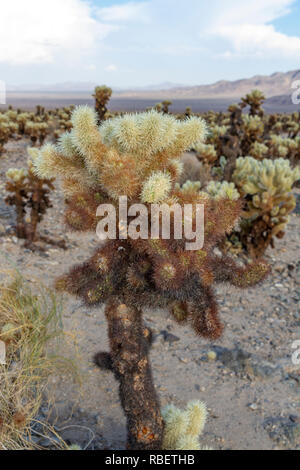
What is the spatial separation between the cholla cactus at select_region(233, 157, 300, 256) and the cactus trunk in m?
3.48

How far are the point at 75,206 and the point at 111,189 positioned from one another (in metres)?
0.23

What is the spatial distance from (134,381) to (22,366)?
1.03 metres

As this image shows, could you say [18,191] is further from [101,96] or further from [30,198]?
[101,96]

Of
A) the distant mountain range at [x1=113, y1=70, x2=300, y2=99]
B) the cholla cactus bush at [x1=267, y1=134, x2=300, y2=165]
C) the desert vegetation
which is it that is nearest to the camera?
the desert vegetation

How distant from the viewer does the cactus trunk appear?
2412 mm

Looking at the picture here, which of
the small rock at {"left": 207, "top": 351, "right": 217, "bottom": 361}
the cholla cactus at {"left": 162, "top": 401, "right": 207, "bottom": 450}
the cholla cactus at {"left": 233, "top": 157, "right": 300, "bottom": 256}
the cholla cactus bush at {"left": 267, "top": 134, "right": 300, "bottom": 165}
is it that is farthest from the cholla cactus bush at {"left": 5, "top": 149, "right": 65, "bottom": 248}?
the cholla cactus bush at {"left": 267, "top": 134, "right": 300, "bottom": 165}

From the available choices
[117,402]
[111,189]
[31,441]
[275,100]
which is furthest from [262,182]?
[275,100]

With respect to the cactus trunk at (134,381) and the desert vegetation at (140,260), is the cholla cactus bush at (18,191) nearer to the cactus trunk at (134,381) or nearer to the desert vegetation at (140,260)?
the desert vegetation at (140,260)

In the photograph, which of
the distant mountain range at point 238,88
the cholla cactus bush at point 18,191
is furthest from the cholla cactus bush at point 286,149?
the distant mountain range at point 238,88


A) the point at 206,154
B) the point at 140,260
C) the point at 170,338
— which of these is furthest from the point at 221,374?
the point at 206,154

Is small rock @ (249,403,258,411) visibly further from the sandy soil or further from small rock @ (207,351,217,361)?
small rock @ (207,351,217,361)

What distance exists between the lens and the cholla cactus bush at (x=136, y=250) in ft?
7.41

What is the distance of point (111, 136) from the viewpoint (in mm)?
2467

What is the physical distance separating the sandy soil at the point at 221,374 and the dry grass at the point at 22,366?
0.20 m
